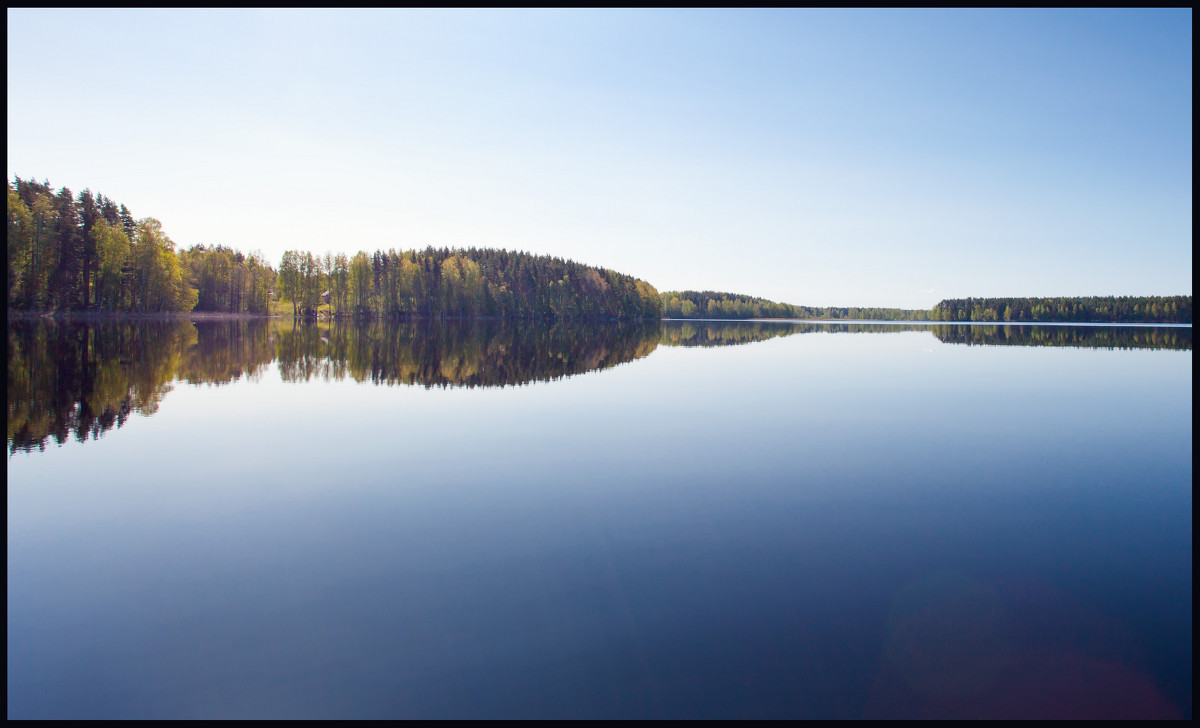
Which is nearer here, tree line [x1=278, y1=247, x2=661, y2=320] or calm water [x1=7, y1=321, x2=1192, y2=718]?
calm water [x1=7, y1=321, x2=1192, y2=718]

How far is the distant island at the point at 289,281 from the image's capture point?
63.8 m

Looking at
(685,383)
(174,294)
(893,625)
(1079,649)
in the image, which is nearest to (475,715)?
(893,625)

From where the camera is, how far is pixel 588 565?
6.50 m

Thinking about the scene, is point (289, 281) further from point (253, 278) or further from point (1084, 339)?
point (1084, 339)

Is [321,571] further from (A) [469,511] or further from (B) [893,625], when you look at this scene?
(B) [893,625]

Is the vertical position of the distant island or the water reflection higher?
the distant island

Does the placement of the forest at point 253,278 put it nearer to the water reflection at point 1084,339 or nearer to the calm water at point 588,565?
the calm water at point 588,565

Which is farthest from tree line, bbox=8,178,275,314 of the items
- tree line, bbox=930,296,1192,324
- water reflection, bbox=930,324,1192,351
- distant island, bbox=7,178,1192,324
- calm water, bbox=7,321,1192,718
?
tree line, bbox=930,296,1192,324

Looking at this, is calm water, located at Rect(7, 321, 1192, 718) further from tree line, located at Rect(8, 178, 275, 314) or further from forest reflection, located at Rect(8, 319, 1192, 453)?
tree line, located at Rect(8, 178, 275, 314)

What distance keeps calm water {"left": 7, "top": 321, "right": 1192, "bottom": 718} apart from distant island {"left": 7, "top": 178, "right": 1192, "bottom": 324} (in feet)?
229

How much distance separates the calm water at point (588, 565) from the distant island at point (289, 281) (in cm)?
6971

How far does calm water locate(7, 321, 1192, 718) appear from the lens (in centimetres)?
453

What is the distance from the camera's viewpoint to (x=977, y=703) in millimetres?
4414

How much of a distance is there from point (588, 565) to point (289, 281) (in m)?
139
